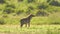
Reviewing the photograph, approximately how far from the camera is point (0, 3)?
29.2 meters

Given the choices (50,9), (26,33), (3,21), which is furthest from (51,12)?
(26,33)

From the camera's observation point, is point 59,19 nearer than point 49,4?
Yes

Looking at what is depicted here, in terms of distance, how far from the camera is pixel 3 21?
23.7 meters

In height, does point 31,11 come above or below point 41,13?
above

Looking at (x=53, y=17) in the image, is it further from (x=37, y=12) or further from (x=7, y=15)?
(x=7, y=15)

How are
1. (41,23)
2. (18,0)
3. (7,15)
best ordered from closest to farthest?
(41,23), (7,15), (18,0)

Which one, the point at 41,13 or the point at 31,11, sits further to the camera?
the point at 31,11

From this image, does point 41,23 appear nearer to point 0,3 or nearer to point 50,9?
point 50,9

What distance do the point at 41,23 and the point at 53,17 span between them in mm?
1903

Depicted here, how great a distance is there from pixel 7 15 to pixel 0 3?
3.60 m

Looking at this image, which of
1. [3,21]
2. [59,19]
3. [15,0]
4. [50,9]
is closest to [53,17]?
[59,19]

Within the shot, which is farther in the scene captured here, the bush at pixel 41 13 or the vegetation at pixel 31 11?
the bush at pixel 41 13

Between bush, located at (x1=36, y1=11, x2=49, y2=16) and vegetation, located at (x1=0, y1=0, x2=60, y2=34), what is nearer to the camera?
vegetation, located at (x1=0, y1=0, x2=60, y2=34)

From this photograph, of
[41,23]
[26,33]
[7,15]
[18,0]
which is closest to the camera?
[26,33]
